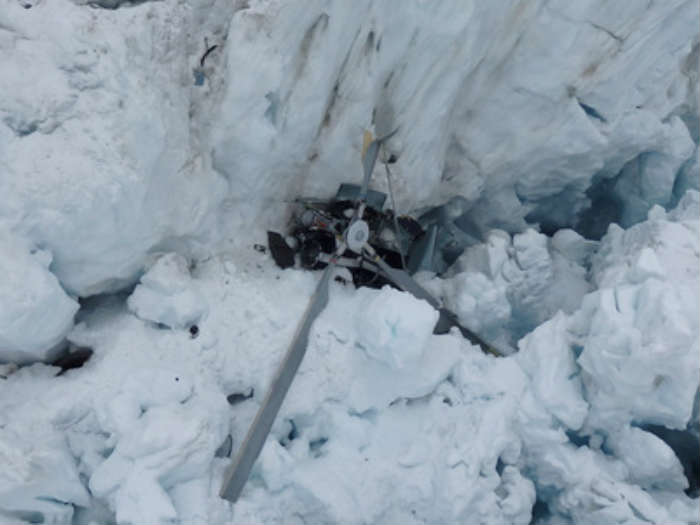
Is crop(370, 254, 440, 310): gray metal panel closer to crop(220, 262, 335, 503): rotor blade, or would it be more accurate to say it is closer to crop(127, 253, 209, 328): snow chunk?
crop(220, 262, 335, 503): rotor blade

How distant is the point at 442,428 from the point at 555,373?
2.07 feet

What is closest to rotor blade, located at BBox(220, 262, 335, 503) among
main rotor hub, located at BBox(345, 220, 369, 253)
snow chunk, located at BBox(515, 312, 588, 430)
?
main rotor hub, located at BBox(345, 220, 369, 253)

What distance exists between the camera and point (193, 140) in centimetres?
265

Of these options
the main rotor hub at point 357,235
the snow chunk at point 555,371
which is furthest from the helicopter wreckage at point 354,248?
the snow chunk at point 555,371

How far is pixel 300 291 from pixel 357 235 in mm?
459

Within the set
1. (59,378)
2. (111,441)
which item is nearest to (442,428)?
(111,441)

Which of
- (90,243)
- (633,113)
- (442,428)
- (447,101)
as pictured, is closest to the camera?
(90,243)

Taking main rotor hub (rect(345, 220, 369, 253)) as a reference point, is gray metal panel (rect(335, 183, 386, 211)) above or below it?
above

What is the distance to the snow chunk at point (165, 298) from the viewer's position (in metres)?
2.56

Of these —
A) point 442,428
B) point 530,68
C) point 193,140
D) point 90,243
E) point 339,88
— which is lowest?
point 442,428

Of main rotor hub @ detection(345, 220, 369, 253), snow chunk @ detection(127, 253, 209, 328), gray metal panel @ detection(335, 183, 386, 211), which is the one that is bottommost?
snow chunk @ detection(127, 253, 209, 328)

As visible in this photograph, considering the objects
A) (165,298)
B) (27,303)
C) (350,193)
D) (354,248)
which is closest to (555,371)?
(354,248)

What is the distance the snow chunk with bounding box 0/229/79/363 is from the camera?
202cm

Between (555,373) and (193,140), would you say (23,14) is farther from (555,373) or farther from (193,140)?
(555,373)
